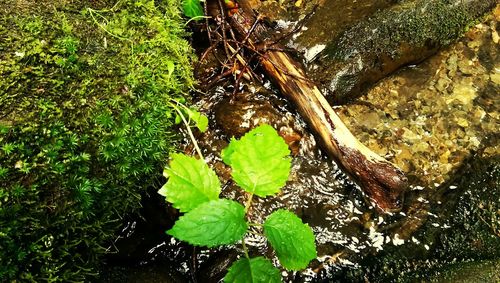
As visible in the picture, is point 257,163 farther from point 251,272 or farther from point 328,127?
point 328,127

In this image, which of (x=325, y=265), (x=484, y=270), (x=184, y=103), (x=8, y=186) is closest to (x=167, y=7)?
(x=184, y=103)

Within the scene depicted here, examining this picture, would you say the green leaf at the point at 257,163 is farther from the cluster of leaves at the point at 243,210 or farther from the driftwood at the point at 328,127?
the driftwood at the point at 328,127

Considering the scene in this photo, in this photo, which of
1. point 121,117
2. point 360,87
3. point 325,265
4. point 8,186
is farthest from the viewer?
point 360,87

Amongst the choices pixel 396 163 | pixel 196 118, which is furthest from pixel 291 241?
pixel 396 163

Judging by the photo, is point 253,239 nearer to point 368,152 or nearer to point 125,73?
point 368,152

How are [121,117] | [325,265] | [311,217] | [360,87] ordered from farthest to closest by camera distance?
[360,87] → [311,217] → [325,265] → [121,117]

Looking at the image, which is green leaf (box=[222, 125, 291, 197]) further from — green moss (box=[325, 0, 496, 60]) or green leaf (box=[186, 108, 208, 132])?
green moss (box=[325, 0, 496, 60])
